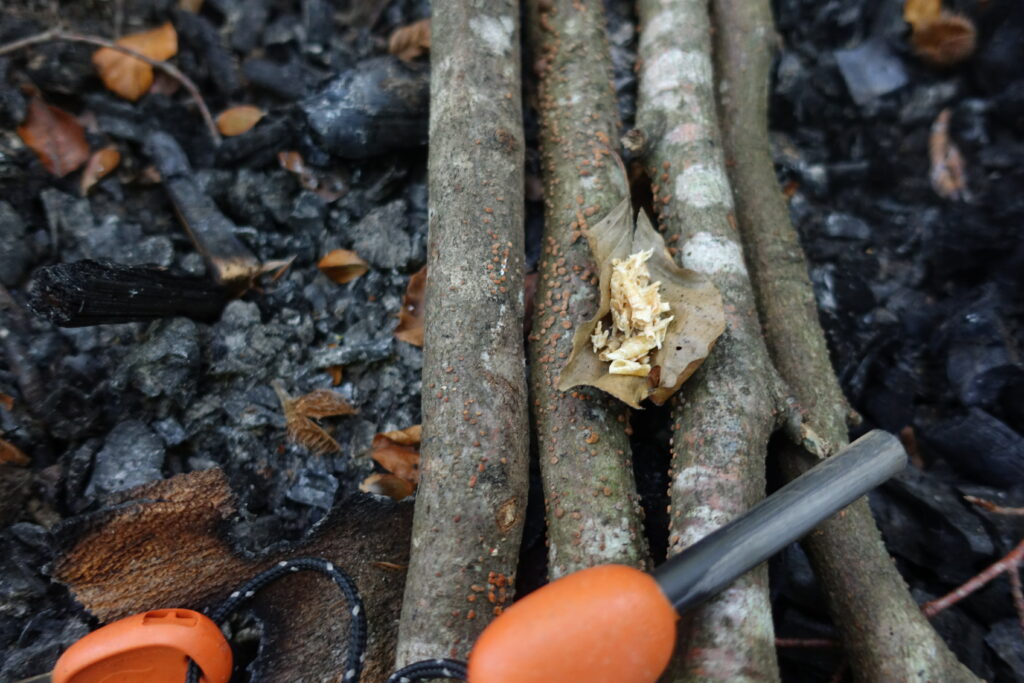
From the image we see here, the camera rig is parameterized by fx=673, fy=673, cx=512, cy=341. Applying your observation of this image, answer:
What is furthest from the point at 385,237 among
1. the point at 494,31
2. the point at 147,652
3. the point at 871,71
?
the point at 871,71

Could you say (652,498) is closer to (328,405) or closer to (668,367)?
(668,367)

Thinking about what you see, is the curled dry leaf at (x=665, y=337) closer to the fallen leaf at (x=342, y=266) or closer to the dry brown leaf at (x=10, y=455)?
the fallen leaf at (x=342, y=266)

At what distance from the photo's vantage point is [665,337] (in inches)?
75.2

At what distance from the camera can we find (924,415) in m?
2.60

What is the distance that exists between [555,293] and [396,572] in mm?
1023

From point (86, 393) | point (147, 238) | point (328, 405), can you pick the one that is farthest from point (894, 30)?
point (86, 393)

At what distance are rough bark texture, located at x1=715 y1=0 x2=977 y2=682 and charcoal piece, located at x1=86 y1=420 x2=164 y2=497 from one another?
6.88 feet

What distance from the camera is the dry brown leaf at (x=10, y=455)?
2188 mm

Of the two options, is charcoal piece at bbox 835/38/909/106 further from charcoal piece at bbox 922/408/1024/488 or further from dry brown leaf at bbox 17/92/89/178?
dry brown leaf at bbox 17/92/89/178

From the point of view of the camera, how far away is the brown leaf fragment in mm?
3068

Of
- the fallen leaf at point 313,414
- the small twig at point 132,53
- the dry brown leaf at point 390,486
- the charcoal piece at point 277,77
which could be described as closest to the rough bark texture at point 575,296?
the dry brown leaf at point 390,486

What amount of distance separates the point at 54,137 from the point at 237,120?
28.7 inches

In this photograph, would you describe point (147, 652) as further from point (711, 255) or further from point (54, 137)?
point (54, 137)

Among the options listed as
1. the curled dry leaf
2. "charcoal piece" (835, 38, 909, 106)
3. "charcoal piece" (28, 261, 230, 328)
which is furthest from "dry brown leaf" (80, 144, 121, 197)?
"charcoal piece" (835, 38, 909, 106)
